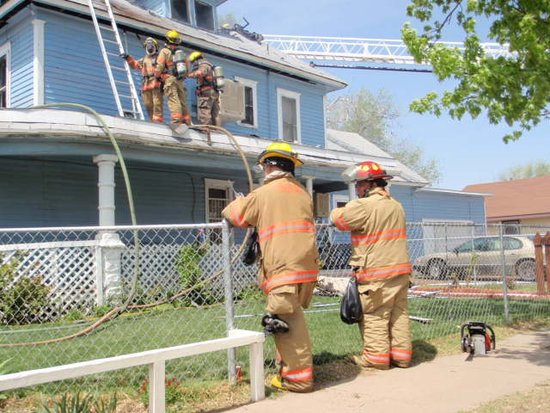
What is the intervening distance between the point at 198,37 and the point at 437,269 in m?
9.07

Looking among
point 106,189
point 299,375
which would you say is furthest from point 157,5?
point 299,375

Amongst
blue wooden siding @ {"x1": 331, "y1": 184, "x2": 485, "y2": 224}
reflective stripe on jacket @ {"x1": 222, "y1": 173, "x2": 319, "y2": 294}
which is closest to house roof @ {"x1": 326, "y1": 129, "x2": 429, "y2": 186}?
blue wooden siding @ {"x1": 331, "y1": 184, "x2": 485, "y2": 224}

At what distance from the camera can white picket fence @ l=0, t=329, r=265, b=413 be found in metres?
3.18

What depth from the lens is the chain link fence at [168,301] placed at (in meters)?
5.62

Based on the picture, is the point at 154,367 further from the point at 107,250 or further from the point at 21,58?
the point at 21,58

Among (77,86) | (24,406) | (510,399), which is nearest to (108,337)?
(24,406)

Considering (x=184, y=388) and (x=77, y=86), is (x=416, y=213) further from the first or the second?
(x=184, y=388)

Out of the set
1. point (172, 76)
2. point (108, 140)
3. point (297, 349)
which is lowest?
point (297, 349)

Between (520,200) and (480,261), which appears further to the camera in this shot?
(520,200)

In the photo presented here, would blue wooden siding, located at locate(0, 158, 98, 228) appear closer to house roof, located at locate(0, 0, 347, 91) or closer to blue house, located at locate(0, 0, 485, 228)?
blue house, located at locate(0, 0, 485, 228)

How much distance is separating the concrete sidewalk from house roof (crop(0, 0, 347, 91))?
34.4 ft

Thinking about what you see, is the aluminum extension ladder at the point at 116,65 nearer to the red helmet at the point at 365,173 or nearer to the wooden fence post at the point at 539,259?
the red helmet at the point at 365,173

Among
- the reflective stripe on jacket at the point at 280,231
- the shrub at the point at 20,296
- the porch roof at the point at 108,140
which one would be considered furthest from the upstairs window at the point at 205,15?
the reflective stripe on jacket at the point at 280,231

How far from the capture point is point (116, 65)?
13.0 m
